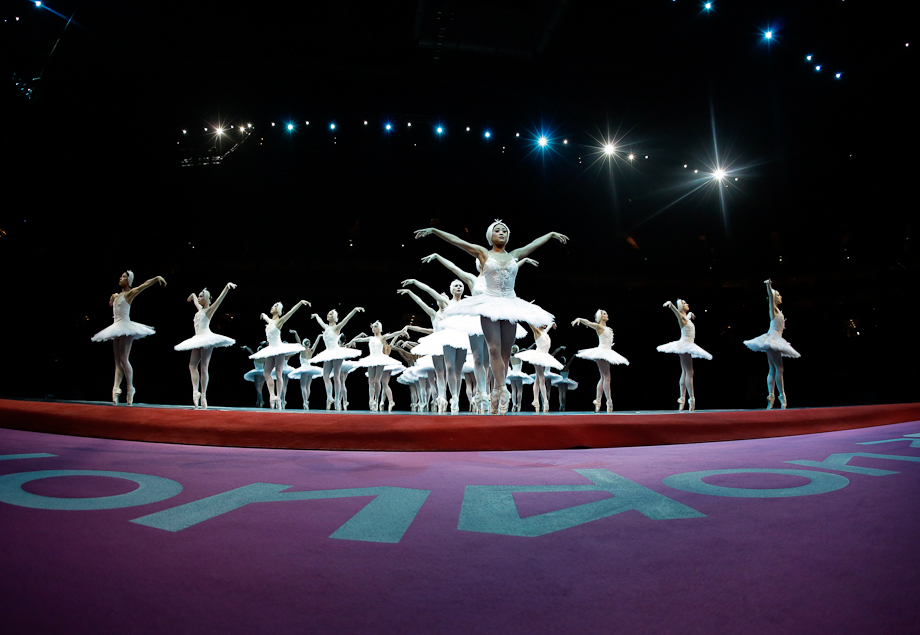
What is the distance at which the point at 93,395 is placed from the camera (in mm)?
9461

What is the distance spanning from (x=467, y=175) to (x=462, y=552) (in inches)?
404

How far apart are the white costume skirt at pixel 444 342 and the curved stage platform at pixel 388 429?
1.95 meters

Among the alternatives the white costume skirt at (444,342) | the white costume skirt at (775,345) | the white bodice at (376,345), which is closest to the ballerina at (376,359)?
the white bodice at (376,345)

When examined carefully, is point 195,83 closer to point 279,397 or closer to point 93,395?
point 279,397

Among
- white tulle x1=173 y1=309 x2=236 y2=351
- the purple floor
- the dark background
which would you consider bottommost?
the purple floor

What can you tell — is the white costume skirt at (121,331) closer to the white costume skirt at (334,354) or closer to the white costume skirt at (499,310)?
the white costume skirt at (334,354)

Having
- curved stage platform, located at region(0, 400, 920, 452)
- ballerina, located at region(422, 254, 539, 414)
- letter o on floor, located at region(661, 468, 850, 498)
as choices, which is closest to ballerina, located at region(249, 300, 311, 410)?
curved stage platform, located at region(0, 400, 920, 452)

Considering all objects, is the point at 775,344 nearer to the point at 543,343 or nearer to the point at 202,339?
the point at 543,343

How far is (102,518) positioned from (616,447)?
283 cm

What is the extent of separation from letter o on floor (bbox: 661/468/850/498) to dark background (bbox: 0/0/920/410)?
6124mm

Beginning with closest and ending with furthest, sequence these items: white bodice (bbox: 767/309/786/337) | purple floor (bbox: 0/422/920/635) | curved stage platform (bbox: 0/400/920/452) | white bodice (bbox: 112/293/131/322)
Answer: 1. purple floor (bbox: 0/422/920/635)
2. curved stage platform (bbox: 0/400/920/452)
3. white bodice (bbox: 112/293/131/322)
4. white bodice (bbox: 767/309/786/337)

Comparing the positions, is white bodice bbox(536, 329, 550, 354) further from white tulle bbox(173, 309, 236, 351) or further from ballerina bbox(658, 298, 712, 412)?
white tulle bbox(173, 309, 236, 351)

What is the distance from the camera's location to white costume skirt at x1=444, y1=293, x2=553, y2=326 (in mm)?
3758

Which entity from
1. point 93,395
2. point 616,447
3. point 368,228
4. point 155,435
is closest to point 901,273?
point 616,447
